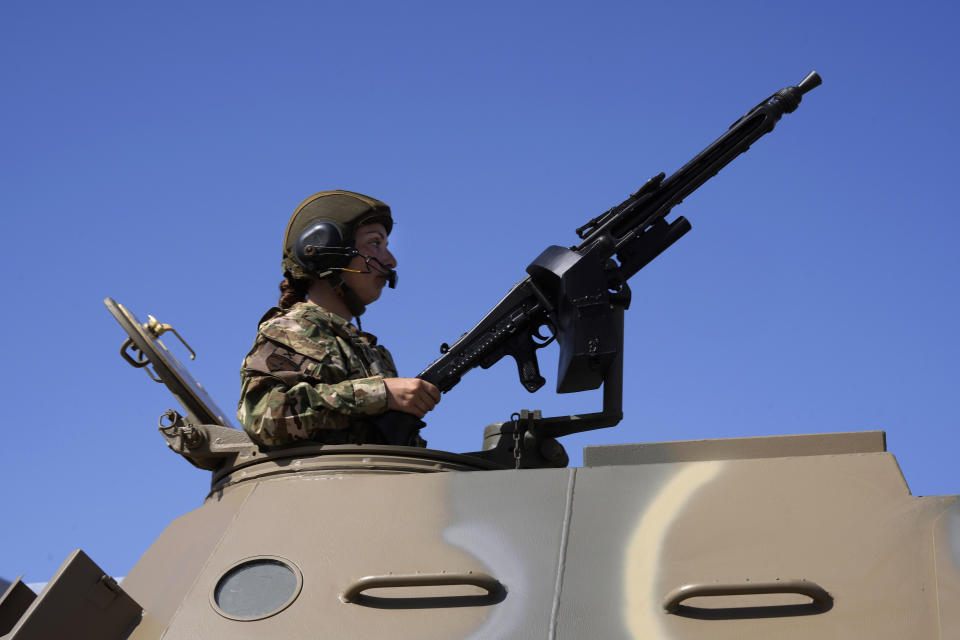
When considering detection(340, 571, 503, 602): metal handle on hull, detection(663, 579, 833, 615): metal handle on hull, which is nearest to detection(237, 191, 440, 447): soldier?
detection(340, 571, 503, 602): metal handle on hull

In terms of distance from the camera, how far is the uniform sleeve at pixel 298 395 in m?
4.50

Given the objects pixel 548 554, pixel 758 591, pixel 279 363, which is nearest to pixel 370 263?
pixel 279 363

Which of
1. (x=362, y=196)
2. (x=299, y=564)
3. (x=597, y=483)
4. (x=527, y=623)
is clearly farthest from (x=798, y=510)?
(x=362, y=196)

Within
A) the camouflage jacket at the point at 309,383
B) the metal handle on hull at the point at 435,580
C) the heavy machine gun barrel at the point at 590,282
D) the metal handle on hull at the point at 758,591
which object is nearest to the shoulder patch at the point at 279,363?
the camouflage jacket at the point at 309,383

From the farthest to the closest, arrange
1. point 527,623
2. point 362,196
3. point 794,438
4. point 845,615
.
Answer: point 362,196, point 794,438, point 527,623, point 845,615

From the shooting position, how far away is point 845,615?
306 cm

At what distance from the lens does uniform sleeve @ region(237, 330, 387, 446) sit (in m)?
4.50

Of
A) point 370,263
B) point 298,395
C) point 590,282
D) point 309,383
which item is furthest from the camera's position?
point 370,263

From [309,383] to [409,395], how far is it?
399mm

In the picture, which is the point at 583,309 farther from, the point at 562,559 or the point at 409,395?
the point at 562,559

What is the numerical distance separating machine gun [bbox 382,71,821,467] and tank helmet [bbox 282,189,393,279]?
67 cm

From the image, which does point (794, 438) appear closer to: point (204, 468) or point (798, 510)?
point (798, 510)

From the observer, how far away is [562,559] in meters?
3.44

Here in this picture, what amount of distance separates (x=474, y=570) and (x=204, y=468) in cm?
178
